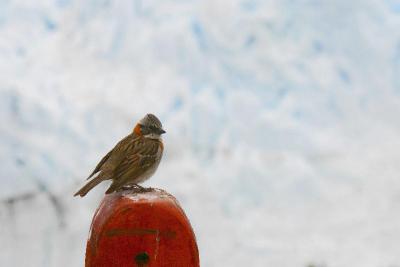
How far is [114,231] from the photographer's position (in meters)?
3.50

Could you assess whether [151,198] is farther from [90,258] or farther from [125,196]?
[90,258]

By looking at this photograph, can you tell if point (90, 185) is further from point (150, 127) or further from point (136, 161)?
point (150, 127)

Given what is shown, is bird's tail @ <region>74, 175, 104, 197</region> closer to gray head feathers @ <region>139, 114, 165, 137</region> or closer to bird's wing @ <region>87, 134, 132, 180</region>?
bird's wing @ <region>87, 134, 132, 180</region>

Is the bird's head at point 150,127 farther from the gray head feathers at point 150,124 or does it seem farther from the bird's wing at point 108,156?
the bird's wing at point 108,156

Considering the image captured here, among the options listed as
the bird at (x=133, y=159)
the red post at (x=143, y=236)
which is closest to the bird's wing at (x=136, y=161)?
the bird at (x=133, y=159)

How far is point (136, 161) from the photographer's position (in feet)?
15.0

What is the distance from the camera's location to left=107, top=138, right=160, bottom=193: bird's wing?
4355 millimetres

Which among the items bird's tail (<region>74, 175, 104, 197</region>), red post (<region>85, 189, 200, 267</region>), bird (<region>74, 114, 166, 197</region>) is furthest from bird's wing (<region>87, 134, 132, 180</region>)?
red post (<region>85, 189, 200, 267</region>)

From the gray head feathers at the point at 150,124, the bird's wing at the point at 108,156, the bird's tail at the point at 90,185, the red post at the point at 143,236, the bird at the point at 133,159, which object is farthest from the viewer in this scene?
the gray head feathers at the point at 150,124

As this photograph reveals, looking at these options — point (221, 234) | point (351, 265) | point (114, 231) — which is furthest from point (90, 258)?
point (351, 265)

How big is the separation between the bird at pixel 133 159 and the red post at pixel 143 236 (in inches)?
21.7

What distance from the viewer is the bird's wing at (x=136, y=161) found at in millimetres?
4355

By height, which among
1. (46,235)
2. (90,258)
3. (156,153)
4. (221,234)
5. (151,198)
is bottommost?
(90,258)

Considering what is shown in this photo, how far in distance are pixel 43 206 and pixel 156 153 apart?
6996mm
